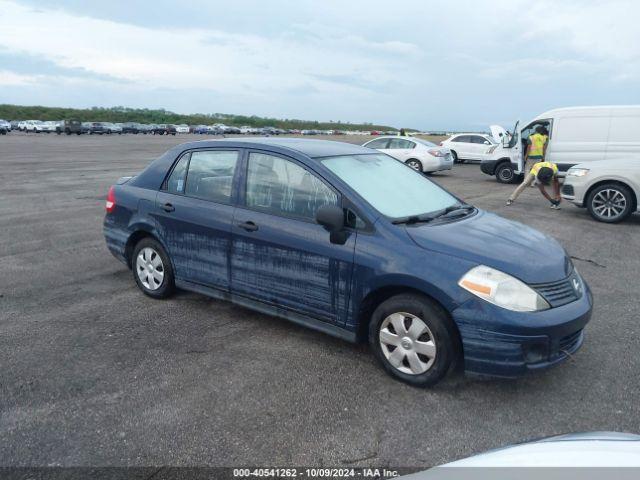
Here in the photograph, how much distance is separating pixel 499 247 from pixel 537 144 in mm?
12359

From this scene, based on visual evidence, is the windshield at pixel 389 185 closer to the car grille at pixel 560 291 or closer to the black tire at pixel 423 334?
the black tire at pixel 423 334

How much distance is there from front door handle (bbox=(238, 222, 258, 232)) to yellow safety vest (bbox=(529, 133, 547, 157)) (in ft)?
41.0

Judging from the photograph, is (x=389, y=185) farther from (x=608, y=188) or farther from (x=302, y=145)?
(x=608, y=188)

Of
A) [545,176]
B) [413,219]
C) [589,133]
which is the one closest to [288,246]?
[413,219]

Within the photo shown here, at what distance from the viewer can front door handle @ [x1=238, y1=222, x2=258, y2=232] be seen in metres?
4.23

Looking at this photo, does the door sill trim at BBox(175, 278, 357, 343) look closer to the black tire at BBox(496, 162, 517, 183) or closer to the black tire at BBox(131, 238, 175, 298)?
the black tire at BBox(131, 238, 175, 298)

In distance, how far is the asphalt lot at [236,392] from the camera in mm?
2902

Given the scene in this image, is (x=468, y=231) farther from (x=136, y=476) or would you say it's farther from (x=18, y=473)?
(x=18, y=473)

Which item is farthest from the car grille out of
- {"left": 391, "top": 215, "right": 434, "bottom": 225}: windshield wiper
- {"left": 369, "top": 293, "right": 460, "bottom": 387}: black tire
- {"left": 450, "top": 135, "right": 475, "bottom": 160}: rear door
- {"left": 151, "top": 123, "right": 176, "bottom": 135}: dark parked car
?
{"left": 151, "top": 123, "right": 176, "bottom": 135}: dark parked car

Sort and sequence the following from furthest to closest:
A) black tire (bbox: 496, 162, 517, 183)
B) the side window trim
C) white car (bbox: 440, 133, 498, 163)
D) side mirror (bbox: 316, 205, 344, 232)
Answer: white car (bbox: 440, 133, 498, 163)
black tire (bbox: 496, 162, 517, 183)
the side window trim
side mirror (bbox: 316, 205, 344, 232)

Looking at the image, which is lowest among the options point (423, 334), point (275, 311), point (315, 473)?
point (315, 473)

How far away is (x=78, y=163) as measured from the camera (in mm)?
21172

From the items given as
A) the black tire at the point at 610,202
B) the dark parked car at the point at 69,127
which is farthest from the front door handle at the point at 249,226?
the dark parked car at the point at 69,127

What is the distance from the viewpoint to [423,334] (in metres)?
3.46
